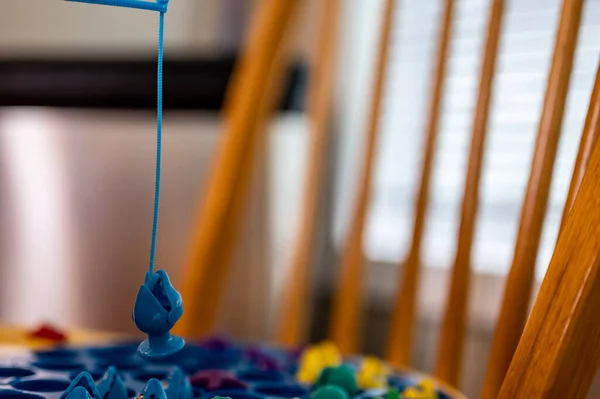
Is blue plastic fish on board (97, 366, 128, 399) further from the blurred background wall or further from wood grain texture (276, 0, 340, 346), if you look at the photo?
the blurred background wall

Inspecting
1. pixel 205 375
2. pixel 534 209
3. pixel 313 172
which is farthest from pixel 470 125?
pixel 205 375

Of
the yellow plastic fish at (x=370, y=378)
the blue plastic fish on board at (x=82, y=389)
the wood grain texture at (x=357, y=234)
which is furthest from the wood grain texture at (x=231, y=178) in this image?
the blue plastic fish on board at (x=82, y=389)

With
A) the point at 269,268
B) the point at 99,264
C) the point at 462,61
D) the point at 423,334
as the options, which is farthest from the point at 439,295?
the point at 99,264

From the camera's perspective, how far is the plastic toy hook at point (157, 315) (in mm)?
317

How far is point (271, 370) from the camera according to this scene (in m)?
0.52

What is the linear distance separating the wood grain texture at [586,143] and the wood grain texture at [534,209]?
0.07 m

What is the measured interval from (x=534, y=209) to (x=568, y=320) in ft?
0.52

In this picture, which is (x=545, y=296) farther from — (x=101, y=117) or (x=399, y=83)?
(x=101, y=117)

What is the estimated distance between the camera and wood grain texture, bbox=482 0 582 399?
429 millimetres

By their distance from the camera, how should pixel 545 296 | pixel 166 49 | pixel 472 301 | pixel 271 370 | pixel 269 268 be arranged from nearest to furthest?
pixel 545 296
pixel 271 370
pixel 472 301
pixel 269 268
pixel 166 49

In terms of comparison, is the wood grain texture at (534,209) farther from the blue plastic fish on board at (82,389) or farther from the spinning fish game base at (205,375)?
the blue plastic fish on board at (82,389)

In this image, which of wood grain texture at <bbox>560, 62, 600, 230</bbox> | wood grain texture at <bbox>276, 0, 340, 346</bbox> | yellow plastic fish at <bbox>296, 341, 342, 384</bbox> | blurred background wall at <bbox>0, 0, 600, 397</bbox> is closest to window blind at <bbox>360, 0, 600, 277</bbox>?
blurred background wall at <bbox>0, 0, 600, 397</bbox>

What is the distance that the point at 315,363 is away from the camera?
1.74 feet

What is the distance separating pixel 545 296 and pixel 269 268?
0.80m
